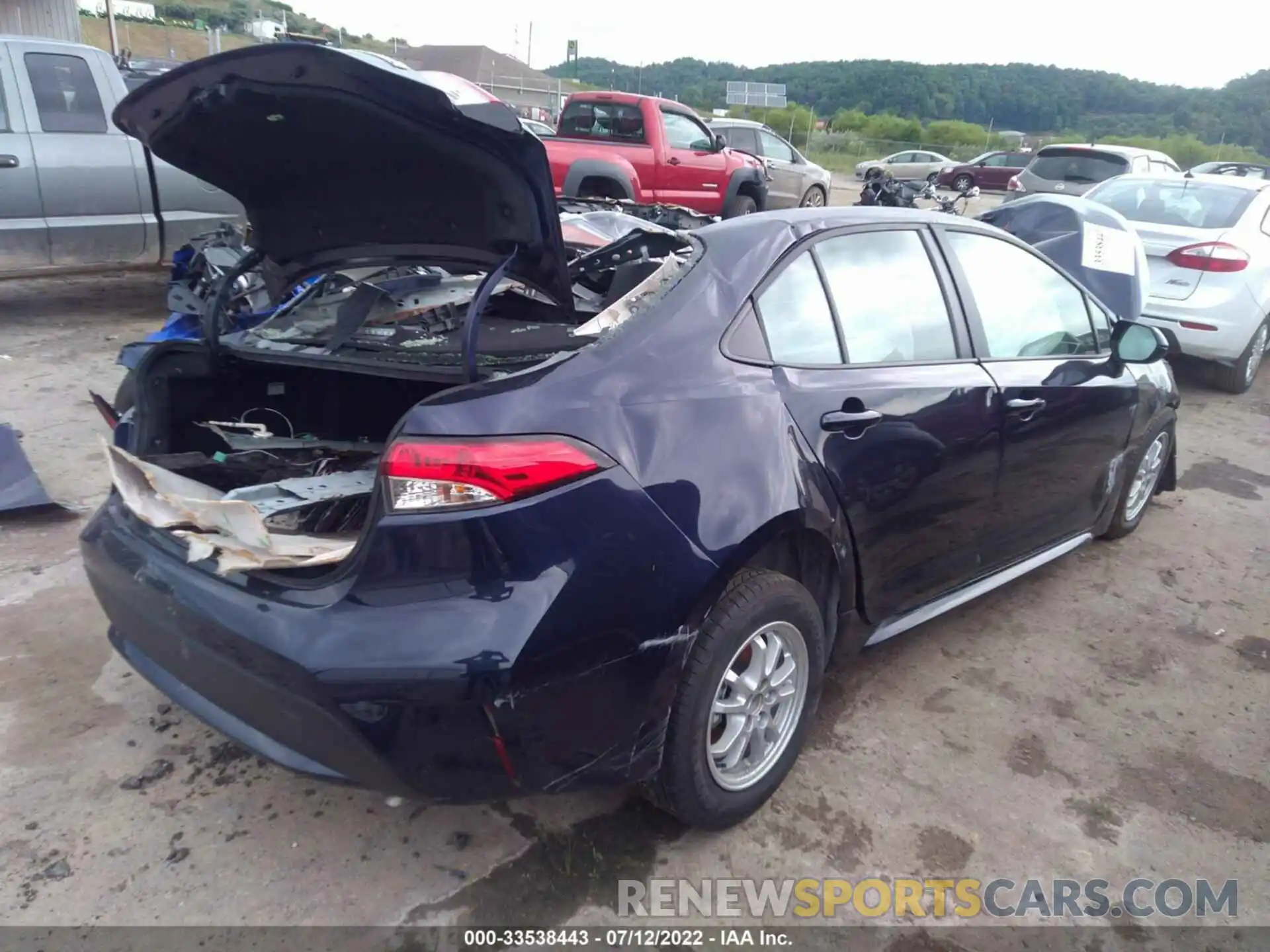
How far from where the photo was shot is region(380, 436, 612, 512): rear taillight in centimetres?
191

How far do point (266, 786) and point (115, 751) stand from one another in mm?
511

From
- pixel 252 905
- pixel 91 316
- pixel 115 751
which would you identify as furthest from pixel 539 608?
pixel 91 316

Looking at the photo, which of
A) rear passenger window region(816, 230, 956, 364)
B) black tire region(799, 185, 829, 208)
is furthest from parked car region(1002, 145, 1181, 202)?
rear passenger window region(816, 230, 956, 364)

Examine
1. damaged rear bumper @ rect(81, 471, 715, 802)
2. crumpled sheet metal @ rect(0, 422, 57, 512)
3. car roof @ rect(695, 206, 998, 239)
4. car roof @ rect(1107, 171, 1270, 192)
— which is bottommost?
crumpled sheet metal @ rect(0, 422, 57, 512)

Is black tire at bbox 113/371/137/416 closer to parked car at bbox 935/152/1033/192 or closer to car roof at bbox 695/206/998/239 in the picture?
car roof at bbox 695/206/998/239

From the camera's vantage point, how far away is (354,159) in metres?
2.51

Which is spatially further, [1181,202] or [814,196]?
[814,196]

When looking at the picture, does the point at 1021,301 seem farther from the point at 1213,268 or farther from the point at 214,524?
the point at 1213,268

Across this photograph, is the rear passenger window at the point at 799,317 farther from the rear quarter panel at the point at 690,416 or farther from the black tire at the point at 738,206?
the black tire at the point at 738,206

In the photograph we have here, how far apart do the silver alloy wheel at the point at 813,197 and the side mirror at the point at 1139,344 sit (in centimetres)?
1229

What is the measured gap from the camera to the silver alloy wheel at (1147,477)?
445cm

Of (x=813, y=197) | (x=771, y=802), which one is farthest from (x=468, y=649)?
(x=813, y=197)

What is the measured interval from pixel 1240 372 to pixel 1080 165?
6.03m

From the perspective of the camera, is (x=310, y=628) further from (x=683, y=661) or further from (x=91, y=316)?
(x=91, y=316)
